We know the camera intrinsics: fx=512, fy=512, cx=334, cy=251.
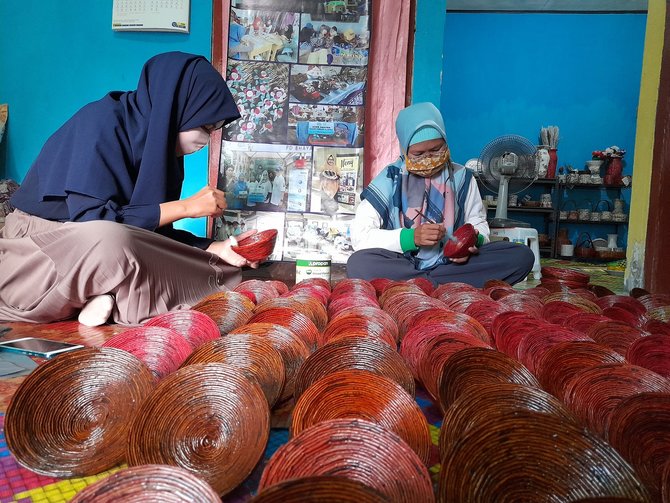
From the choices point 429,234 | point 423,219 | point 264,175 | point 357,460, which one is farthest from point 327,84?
point 357,460

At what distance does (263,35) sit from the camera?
3455 mm

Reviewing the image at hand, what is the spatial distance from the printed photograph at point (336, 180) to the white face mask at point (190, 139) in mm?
1461

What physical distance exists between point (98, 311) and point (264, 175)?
1926 millimetres

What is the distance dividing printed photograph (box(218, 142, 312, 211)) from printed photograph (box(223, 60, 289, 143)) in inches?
3.2

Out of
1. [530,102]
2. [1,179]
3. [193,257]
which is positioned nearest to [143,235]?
[193,257]

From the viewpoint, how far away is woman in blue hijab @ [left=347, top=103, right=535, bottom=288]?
2.71 metres

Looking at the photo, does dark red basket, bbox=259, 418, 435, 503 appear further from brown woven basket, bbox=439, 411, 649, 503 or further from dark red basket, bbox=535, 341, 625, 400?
dark red basket, bbox=535, 341, 625, 400

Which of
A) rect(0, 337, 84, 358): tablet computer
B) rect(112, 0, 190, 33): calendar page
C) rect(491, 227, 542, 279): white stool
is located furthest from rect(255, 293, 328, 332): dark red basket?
rect(491, 227, 542, 279): white stool

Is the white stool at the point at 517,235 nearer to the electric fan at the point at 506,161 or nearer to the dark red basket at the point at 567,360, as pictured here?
→ the electric fan at the point at 506,161

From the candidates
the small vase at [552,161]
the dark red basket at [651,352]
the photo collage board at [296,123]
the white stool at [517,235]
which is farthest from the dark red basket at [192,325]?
the small vase at [552,161]

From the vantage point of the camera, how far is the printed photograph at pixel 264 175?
356cm

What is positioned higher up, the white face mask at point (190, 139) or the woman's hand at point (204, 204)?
the white face mask at point (190, 139)

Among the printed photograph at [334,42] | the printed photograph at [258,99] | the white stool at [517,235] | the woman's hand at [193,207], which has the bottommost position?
the white stool at [517,235]

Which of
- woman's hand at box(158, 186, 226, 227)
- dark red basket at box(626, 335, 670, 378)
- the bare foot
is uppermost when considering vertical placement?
woman's hand at box(158, 186, 226, 227)
